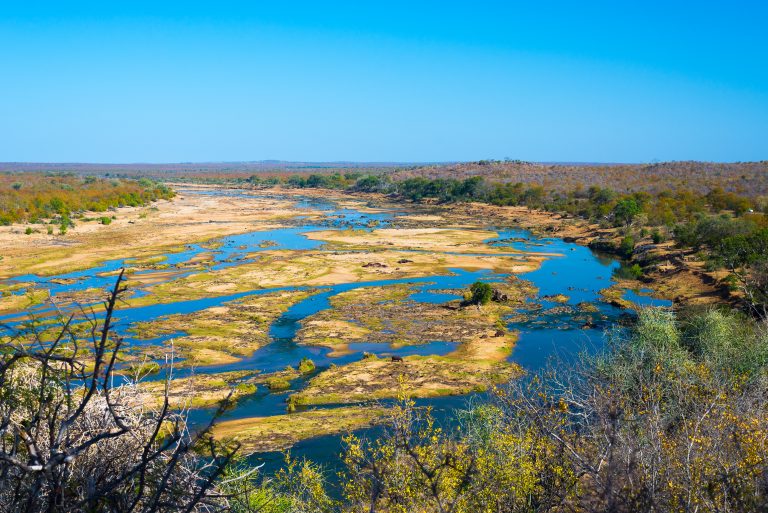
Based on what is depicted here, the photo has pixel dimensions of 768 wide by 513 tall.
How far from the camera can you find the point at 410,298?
4191 cm

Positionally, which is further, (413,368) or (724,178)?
(724,178)

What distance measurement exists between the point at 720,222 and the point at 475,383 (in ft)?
119

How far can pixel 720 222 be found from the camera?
51.6 m

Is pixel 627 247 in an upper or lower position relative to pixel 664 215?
lower

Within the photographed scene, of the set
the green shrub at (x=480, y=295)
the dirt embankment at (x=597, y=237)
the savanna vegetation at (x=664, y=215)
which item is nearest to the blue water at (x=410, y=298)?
the green shrub at (x=480, y=295)

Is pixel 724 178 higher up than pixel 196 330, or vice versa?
pixel 724 178

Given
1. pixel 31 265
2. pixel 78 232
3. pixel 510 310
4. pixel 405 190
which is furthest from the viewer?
pixel 405 190

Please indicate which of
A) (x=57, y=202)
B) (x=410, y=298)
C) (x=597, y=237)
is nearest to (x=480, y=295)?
(x=410, y=298)

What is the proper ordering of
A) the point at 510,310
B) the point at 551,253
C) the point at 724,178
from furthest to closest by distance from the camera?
1. the point at 724,178
2. the point at 551,253
3. the point at 510,310

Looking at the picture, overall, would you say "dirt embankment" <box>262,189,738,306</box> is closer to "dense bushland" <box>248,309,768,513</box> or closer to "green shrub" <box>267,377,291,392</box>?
"dense bushland" <box>248,309,768,513</box>

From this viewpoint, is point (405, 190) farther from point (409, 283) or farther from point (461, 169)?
point (409, 283)

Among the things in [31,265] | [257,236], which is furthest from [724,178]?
[31,265]

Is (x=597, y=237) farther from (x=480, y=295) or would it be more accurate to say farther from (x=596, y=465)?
(x=596, y=465)

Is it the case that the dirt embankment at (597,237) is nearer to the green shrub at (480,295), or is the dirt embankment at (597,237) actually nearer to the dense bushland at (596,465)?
the green shrub at (480,295)
